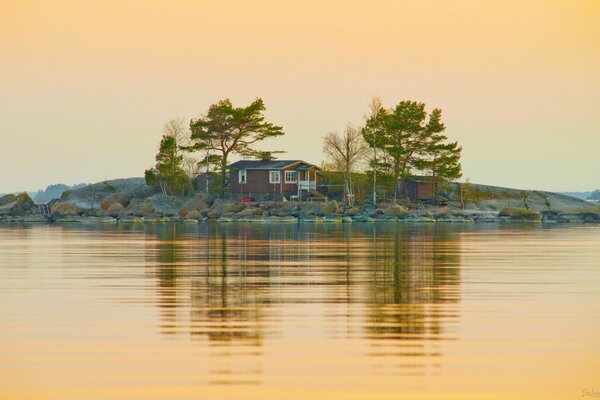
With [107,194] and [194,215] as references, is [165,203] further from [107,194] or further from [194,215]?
[107,194]

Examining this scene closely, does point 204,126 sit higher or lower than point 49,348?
higher

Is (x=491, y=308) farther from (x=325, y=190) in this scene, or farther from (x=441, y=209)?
(x=325, y=190)

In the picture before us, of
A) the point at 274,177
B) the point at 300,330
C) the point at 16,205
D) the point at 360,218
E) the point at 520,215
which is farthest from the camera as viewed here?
the point at 16,205

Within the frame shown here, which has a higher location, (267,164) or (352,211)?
(267,164)

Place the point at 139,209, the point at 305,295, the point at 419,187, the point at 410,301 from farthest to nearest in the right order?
1. the point at 139,209
2. the point at 419,187
3. the point at 305,295
4. the point at 410,301

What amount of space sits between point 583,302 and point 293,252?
2070cm

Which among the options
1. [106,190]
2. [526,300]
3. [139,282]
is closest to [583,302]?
[526,300]

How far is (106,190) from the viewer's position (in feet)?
394

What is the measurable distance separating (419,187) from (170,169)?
94.3 ft

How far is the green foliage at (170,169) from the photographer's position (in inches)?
4449

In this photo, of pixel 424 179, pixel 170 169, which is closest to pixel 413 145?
pixel 424 179

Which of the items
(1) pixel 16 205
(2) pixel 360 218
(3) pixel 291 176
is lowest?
(2) pixel 360 218

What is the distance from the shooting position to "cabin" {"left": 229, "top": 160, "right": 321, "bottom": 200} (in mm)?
109562

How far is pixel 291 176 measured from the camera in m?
110
